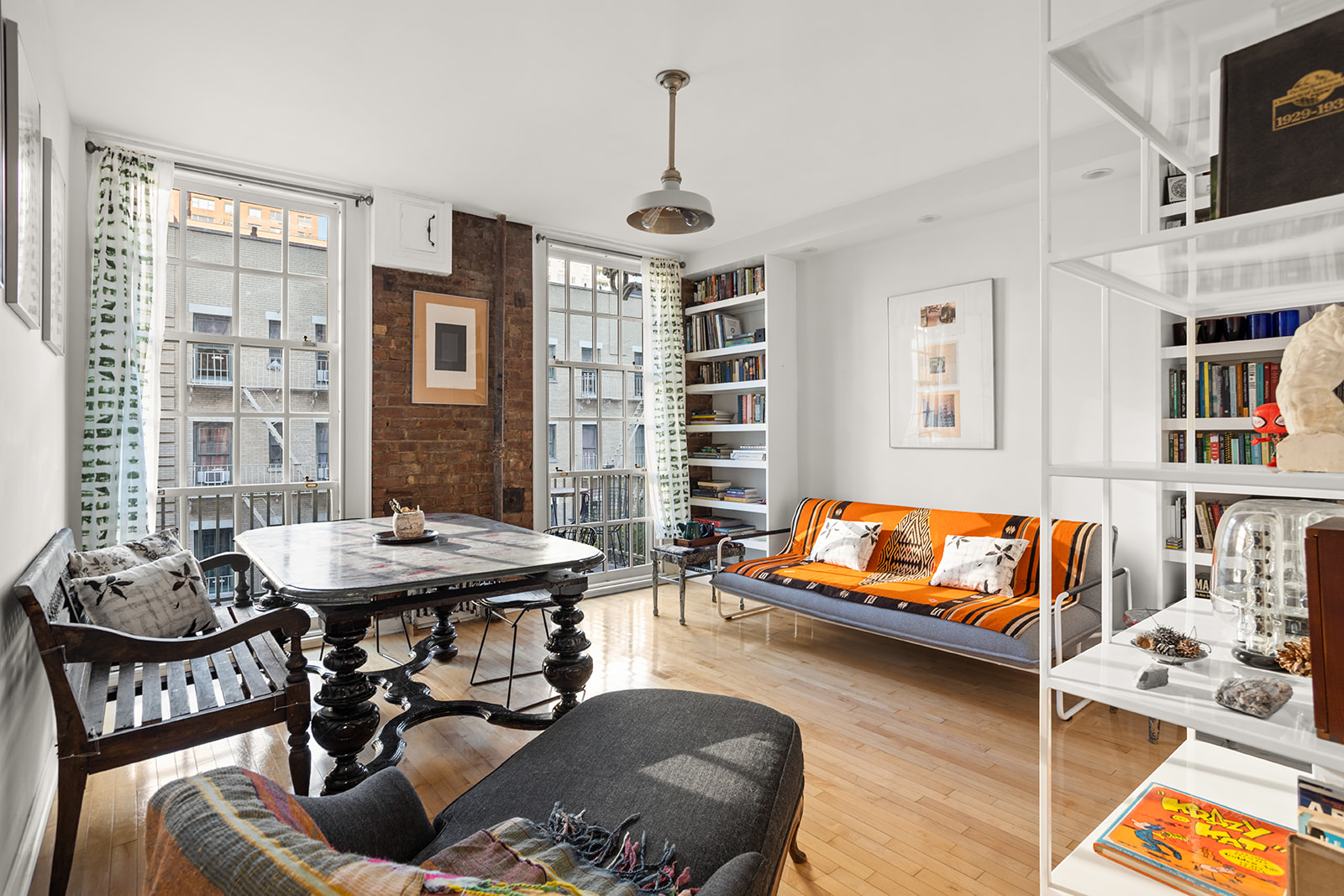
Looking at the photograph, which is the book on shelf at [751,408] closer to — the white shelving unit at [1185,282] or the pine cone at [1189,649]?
the white shelving unit at [1185,282]

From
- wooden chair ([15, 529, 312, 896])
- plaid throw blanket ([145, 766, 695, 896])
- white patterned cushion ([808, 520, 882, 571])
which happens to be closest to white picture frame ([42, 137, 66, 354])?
wooden chair ([15, 529, 312, 896])

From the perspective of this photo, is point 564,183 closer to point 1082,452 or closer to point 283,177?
point 283,177

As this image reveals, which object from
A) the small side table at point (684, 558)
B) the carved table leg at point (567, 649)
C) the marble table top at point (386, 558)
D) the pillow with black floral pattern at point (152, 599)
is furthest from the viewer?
the small side table at point (684, 558)

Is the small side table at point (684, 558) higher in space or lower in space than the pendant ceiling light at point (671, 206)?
lower

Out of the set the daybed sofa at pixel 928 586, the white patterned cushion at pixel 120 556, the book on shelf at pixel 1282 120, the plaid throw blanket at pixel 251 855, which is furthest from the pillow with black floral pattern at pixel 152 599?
the book on shelf at pixel 1282 120

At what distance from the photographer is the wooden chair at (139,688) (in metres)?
1.82

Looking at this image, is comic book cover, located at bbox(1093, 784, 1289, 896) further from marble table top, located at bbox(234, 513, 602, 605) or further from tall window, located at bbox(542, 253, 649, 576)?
tall window, located at bbox(542, 253, 649, 576)

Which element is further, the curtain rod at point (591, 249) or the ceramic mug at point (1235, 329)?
the curtain rod at point (591, 249)

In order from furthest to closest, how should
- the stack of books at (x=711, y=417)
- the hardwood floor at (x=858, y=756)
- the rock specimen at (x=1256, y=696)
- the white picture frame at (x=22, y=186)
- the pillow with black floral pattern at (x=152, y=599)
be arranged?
the stack of books at (x=711, y=417) < the pillow with black floral pattern at (x=152, y=599) < the hardwood floor at (x=858, y=756) < the white picture frame at (x=22, y=186) < the rock specimen at (x=1256, y=696)

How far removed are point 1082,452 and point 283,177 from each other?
16.0ft

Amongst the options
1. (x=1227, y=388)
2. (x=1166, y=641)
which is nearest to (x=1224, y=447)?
(x=1227, y=388)

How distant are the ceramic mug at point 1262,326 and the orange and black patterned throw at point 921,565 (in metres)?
1.13

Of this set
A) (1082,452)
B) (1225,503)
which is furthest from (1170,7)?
(1082,452)

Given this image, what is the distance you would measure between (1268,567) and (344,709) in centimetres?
239
